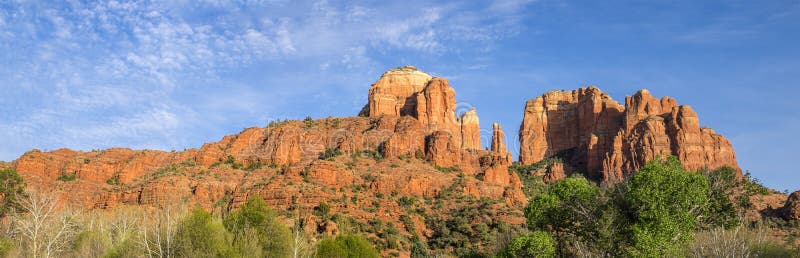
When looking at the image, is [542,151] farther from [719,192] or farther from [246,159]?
[719,192]

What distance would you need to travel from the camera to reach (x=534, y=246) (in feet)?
116

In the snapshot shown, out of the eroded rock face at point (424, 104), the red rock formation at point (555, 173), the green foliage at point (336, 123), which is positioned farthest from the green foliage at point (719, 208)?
the red rock formation at point (555, 173)

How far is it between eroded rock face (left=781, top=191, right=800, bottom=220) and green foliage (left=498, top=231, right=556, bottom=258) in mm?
54387

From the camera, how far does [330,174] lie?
83.4m

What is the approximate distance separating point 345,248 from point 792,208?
56.0 m

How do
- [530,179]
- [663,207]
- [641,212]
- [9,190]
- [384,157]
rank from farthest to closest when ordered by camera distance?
[530,179] → [384,157] → [9,190] → [641,212] → [663,207]

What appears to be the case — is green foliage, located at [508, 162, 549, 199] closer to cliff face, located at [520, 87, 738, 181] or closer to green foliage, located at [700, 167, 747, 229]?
cliff face, located at [520, 87, 738, 181]

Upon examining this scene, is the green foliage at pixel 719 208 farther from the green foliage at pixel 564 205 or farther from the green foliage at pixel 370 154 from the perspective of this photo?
the green foliage at pixel 370 154

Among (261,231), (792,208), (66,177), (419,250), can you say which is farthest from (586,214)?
(66,177)

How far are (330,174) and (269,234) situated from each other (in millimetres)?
34750

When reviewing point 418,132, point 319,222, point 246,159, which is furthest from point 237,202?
point 418,132

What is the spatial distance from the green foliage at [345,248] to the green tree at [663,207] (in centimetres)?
2346

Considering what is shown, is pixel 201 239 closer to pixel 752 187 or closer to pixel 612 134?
pixel 752 187

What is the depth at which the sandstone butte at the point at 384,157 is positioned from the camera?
79375mm
